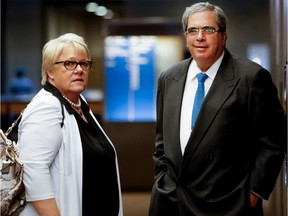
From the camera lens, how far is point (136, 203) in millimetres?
6961

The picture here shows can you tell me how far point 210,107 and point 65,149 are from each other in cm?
76

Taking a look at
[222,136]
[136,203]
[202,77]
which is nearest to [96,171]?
[222,136]

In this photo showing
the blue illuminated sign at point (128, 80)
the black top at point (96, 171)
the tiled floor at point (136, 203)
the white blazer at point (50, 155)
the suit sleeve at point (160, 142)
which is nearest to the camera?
the white blazer at point (50, 155)

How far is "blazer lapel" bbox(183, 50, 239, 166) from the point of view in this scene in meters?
3.18

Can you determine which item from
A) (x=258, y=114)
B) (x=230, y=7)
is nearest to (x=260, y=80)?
(x=258, y=114)

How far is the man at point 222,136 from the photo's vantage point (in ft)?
10.4

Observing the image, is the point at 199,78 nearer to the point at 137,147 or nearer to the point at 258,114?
the point at 258,114

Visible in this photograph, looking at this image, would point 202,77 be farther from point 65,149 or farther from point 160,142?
point 65,149

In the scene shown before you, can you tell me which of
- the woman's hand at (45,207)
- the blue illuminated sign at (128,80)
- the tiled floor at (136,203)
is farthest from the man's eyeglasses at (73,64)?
the blue illuminated sign at (128,80)

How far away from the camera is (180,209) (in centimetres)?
327

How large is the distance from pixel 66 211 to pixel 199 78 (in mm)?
969

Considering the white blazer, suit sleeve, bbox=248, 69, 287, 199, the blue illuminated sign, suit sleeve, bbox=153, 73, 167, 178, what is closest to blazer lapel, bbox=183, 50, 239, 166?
suit sleeve, bbox=248, 69, 287, 199

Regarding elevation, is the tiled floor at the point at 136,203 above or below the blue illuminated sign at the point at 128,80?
→ below

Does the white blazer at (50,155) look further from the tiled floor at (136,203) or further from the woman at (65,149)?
the tiled floor at (136,203)
